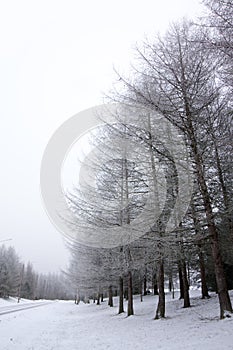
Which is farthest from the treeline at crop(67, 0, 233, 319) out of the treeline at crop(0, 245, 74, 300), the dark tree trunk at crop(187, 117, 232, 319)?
the treeline at crop(0, 245, 74, 300)

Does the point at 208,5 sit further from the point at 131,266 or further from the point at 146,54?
the point at 131,266

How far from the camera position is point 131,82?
7570 millimetres

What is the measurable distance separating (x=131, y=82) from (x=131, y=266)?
21.5 feet

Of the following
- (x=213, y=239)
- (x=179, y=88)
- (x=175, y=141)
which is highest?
(x=179, y=88)

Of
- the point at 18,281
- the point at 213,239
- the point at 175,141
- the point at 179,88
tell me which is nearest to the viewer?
the point at 213,239

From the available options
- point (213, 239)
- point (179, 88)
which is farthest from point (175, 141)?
point (213, 239)

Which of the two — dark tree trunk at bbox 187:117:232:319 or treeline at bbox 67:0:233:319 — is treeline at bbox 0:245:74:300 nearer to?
treeline at bbox 67:0:233:319

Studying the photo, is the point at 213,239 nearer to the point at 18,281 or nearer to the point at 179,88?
the point at 179,88

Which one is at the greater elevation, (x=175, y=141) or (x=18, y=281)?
(x=175, y=141)

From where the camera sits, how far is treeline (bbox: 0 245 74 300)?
168 ft

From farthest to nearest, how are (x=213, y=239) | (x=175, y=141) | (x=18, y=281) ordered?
(x=18, y=281) < (x=175, y=141) < (x=213, y=239)

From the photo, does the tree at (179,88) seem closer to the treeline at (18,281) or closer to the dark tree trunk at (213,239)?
the dark tree trunk at (213,239)

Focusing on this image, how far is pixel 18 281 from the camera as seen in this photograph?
6288 centimetres

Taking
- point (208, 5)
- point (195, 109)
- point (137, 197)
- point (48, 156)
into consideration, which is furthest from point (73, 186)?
point (208, 5)
